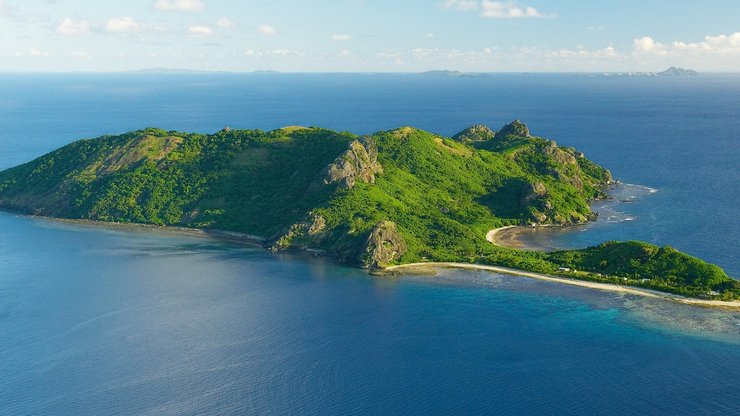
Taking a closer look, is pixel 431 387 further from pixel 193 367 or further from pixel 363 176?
pixel 363 176

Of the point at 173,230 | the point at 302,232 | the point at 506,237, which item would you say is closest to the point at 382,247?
the point at 302,232

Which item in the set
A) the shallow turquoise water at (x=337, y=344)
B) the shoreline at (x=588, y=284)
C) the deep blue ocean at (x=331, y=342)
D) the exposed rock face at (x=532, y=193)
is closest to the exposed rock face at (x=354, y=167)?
the deep blue ocean at (x=331, y=342)

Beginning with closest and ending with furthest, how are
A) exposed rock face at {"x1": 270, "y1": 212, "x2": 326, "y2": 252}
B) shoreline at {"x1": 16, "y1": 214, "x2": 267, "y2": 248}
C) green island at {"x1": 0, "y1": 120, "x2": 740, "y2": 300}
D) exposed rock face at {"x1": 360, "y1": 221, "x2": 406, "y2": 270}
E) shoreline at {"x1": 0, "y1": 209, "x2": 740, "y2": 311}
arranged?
1. shoreline at {"x1": 0, "y1": 209, "x2": 740, "y2": 311}
2. green island at {"x1": 0, "y1": 120, "x2": 740, "y2": 300}
3. exposed rock face at {"x1": 360, "y1": 221, "x2": 406, "y2": 270}
4. exposed rock face at {"x1": 270, "y1": 212, "x2": 326, "y2": 252}
5. shoreline at {"x1": 16, "y1": 214, "x2": 267, "y2": 248}

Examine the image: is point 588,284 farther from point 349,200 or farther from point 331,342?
point 349,200

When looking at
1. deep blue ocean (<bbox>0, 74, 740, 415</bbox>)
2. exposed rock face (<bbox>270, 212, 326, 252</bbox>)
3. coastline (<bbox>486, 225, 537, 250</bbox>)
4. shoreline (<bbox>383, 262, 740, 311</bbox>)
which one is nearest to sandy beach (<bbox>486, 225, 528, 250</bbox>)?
coastline (<bbox>486, 225, 537, 250</bbox>)

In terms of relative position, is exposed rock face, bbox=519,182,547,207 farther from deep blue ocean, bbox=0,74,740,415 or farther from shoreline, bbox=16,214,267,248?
shoreline, bbox=16,214,267,248

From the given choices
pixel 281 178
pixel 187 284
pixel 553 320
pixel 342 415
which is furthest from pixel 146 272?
pixel 553 320
